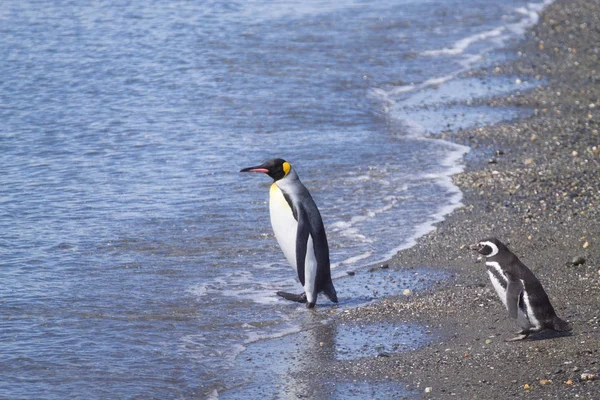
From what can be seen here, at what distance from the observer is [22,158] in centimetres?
1123

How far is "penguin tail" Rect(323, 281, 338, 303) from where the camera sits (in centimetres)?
716

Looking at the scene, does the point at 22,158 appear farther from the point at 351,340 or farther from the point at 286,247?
the point at 351,340

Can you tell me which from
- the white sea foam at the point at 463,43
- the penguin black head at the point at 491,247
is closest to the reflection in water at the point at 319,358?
the penguin black head at the point at 491,247

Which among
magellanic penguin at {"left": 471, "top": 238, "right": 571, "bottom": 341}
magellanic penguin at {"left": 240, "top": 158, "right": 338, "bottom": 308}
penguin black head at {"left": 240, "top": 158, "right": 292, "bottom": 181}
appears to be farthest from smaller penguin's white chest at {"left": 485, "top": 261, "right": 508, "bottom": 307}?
penguin black head at {"left": 240, "top": 158, "right": 292, "bottom": 181}

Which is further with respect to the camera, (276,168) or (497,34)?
(497,34)

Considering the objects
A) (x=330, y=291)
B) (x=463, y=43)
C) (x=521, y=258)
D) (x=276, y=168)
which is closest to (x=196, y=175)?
(x=276, y=168)

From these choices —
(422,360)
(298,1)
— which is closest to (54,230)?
(422,360)

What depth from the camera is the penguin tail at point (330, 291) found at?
23.5 feet

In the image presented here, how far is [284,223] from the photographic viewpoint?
7602 millimetres

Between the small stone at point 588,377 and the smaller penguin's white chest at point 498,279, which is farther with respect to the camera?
the smaller penguin's white chest at point 498,279

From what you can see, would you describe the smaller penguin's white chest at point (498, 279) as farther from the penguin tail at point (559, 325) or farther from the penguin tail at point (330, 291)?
the penguin tail at point (330, 291)

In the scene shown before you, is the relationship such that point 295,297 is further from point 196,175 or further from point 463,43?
point 463,43

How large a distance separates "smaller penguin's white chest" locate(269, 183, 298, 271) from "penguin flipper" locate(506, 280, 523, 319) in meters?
1.91

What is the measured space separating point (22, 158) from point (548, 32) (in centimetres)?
1266
